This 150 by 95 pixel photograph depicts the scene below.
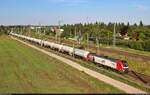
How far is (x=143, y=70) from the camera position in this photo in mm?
36031

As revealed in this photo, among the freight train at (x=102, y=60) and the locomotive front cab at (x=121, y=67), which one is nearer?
the locomotive front cab at (x=121, y=67)

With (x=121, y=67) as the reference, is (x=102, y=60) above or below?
above

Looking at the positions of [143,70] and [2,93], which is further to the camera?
[143,70]

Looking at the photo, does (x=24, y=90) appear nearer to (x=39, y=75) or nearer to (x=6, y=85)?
(x=6, y=85)

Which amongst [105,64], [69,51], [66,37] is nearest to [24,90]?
[105,64]

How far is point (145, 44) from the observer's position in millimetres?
62750

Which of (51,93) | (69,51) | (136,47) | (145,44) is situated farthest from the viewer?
(136,47)

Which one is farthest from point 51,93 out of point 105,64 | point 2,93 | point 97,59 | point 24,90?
point 97,59

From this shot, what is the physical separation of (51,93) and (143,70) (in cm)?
2406

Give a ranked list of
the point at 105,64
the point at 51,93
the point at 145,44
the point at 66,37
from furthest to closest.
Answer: the point at 66,37 → the point at 145,44 → the point at 105,64 → the point at 51,93

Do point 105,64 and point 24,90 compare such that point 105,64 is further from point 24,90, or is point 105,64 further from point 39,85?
point 24,90

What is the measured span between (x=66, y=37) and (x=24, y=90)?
102380 mm

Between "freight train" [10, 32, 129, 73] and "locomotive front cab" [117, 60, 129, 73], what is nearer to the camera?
"locomotive front cab" [117, 60, 129, 73]

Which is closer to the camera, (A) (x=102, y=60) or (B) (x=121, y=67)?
(B) (x=121, y=67)
